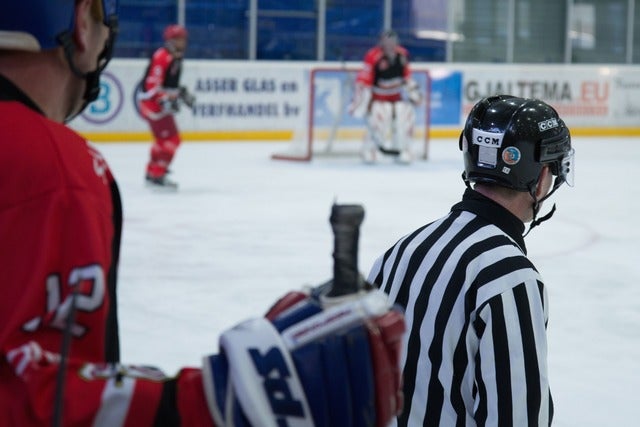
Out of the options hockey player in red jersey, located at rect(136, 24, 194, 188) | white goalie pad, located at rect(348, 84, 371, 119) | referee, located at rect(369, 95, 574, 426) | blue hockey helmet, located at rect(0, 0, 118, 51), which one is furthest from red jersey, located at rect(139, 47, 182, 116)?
blue hockey helmet, located at rect(0, 0, 118, 51)

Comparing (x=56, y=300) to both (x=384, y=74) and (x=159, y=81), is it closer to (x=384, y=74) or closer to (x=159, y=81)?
(x=159, y=81)

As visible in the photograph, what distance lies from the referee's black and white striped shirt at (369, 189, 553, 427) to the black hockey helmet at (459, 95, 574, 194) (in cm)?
7

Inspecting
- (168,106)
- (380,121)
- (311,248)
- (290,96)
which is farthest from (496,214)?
(290,96)

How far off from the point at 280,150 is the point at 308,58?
326 centimetres

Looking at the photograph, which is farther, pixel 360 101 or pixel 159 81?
pixel 360 101

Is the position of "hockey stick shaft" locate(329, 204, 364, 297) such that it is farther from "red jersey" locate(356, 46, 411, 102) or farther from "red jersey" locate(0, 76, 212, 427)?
"red jersey" locate(356, 46, 411, 102)

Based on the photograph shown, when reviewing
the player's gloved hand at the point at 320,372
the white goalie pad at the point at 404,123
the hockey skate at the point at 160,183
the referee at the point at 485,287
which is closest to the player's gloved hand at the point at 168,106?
the hockey skate at the point at 160,183

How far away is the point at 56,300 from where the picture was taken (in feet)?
3.42

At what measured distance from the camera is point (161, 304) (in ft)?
16.8

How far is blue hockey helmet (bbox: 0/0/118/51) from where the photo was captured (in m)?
1.12

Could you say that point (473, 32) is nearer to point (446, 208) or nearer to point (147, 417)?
point (446, 208)

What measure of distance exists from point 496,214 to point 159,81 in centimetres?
774

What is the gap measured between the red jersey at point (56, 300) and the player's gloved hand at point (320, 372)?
0.06m

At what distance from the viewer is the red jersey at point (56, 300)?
1.03m
